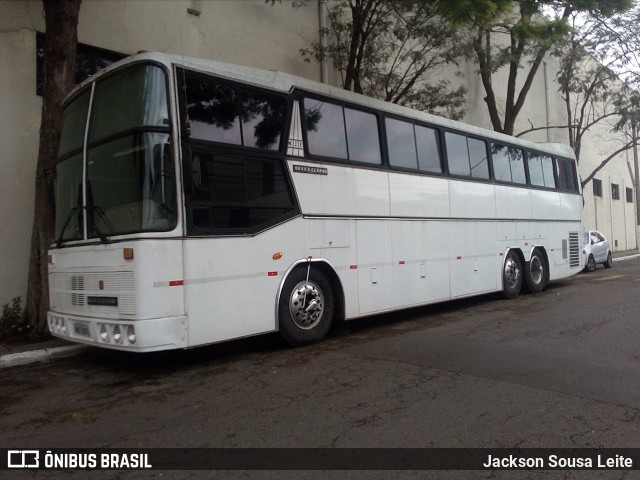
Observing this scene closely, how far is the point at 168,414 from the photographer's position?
15.8 feet

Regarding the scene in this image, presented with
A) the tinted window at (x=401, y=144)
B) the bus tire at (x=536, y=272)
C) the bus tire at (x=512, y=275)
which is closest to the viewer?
the tinted window at (x=401, y=144)

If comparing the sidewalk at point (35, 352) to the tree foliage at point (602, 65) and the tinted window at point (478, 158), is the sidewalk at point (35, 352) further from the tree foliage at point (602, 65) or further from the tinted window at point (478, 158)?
the tree foliage at point (602, 65)

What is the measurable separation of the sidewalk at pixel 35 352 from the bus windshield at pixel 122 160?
1673 millimetres

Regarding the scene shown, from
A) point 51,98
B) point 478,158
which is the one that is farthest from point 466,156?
point 51,98

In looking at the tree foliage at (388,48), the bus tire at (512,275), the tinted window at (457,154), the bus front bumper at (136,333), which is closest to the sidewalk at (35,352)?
the bus front bumper at (136,333)

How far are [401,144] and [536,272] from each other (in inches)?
239

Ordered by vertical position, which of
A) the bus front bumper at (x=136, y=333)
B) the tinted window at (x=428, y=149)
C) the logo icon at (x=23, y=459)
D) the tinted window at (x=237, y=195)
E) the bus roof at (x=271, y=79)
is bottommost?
the logo icon at (x=23, y=459)

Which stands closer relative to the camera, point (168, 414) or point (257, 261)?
point (168, 414)

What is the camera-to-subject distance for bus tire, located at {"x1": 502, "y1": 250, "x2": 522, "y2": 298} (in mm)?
11781

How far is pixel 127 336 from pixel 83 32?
7215 millimetres

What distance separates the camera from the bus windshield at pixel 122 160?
570 centimetres

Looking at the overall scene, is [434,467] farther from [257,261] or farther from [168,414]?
[257,261]

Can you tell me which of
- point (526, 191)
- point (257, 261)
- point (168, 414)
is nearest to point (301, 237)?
point (257, 261)

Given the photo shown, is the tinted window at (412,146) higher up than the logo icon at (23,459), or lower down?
higher up
